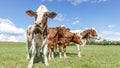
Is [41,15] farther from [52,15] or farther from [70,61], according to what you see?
[70,61]

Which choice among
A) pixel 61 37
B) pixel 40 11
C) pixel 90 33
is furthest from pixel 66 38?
pixel 40 11

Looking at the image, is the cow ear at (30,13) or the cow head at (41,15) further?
the cow ear at (30,13)

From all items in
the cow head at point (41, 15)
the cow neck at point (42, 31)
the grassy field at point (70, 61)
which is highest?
the cow head at point (41, 15)

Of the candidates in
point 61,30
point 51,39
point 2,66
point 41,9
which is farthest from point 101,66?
point 61,30

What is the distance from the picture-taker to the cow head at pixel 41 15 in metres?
13.6

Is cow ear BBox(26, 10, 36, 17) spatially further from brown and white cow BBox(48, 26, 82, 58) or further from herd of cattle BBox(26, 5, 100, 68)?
brown and white cow BBox(48, 26, 82, 58)

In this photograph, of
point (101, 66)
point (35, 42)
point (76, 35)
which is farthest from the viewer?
point (76, 35)

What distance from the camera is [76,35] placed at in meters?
22.6

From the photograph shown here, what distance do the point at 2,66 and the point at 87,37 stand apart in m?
10.7

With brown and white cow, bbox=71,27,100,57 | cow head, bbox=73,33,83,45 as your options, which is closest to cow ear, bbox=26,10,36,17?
cow head, bbox=73,33,83,45

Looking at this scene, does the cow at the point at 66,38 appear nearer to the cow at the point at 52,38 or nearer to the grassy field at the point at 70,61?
the cow at the point at 52,38

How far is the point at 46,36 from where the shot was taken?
1480 cm

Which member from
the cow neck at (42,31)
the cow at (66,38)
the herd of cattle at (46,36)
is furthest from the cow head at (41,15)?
the cow at (66,38)

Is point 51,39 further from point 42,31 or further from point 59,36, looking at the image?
point 42,31
